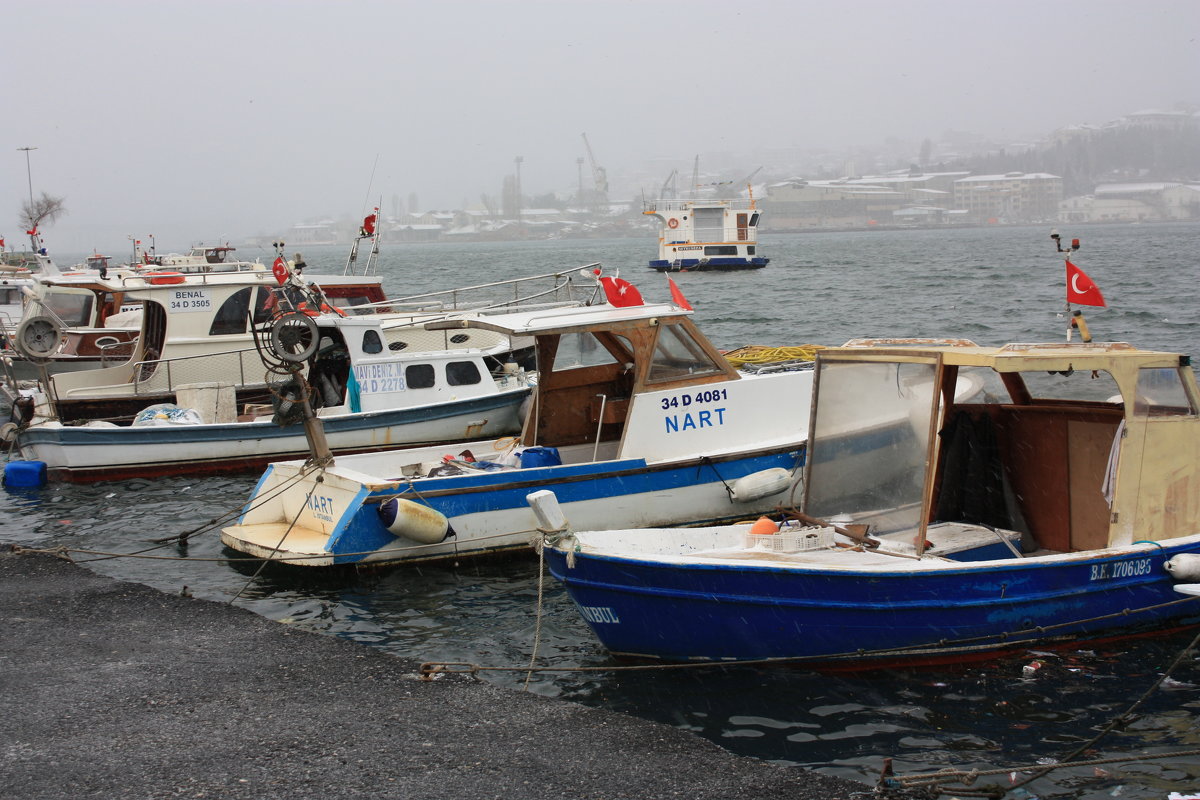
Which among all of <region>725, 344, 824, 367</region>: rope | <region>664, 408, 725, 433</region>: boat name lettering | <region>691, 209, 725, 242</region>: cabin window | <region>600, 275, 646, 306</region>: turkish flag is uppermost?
<region>691, 209, 725, 242</region>: cabin window

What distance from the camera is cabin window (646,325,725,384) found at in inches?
454

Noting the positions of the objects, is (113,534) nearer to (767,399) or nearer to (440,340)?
(440,340)

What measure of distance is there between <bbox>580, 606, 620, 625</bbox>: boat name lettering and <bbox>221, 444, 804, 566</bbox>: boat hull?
8.65 ft

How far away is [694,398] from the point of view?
456 inches

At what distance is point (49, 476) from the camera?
16906 mm

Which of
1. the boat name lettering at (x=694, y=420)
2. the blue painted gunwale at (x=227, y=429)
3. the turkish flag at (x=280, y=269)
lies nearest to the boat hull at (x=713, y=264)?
the blue painted gunwale at (x=227, y=429)

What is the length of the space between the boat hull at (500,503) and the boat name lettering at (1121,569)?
3876mm

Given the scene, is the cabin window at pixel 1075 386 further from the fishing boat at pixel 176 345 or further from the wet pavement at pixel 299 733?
the fishing boat at pixel 176 345

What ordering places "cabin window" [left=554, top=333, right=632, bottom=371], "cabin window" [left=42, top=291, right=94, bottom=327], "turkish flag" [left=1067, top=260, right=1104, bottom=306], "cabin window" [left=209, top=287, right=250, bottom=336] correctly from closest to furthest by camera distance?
Result: "turkish flag" [left=1067, top=260, right=1104, bottom=306] < "cabin window" [left=554, top=333, right=632, bottom=371] < "cabin window" [left=209, top=287, right=250, bottom=336] < "cabin window" [left=42, top=291, right=94, bottom=327]

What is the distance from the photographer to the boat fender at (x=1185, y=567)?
8.17 metres

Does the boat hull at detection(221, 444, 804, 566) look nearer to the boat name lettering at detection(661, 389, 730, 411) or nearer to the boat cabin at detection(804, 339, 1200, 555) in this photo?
the boat name lettering at detection(661, 389, 730, 411)

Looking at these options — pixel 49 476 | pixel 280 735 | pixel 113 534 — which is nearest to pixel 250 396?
pixel 49 476

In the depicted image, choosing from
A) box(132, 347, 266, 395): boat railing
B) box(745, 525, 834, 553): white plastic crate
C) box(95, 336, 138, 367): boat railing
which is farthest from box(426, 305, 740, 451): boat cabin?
box(95, 336, 138, 367): boat railing

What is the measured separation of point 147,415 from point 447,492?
841 centimetres
